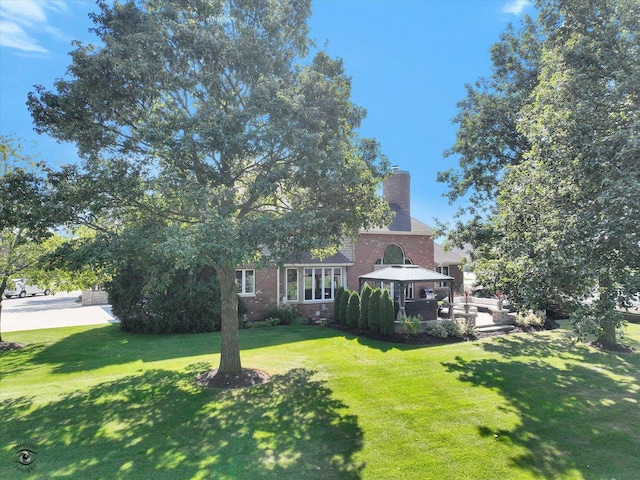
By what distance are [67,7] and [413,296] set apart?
67.1 ft

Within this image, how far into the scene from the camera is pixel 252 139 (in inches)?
281

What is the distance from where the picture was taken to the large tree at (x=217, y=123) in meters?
6.64

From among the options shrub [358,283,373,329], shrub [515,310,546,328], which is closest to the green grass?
shrub [358,283,373,329]

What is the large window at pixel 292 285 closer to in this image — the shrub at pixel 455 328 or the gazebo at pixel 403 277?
the gazebo at pixel 403 277

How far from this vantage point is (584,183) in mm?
5945

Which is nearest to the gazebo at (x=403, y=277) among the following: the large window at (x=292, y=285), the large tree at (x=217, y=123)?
the large window at (x=292, y=285)

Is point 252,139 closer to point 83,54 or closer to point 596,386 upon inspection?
point 83,54

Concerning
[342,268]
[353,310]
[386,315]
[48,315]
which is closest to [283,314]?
[353,310]

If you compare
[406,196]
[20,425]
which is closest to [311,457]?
[20,425]

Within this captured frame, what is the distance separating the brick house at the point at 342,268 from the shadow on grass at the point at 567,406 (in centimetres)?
765

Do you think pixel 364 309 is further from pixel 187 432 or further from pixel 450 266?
pixel 450 266

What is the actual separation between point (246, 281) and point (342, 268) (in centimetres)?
547

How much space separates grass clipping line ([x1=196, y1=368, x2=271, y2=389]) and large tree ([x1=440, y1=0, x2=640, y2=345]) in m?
6.10

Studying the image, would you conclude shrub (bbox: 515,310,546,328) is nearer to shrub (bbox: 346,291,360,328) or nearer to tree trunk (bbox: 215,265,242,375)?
shrub (bbox: 346,291,360,328)
